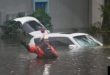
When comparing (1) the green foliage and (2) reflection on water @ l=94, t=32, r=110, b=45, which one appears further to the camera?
(1) the green foliage

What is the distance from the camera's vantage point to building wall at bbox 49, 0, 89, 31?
122ft

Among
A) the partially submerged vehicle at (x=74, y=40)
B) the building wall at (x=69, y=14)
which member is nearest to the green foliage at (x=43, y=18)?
the building wall at (x=69, y=14)

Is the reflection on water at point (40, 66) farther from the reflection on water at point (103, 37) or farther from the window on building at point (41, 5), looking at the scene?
the window on building at point (41, 5)

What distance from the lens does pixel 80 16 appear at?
38406mm

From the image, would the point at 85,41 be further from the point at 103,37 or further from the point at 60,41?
the point at 103,37

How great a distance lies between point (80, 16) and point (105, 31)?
12.0 m

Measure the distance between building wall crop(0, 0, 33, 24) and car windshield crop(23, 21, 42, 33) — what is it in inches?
345

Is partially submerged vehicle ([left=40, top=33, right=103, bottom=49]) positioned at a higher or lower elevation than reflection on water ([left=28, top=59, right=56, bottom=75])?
lower

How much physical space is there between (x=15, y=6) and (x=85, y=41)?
53.9ft

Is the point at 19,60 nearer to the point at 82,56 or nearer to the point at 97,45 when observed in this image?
the point at 82,56

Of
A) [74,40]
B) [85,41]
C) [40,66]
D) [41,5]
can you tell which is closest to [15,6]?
[41,5]

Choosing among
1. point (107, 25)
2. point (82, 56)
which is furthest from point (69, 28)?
point (82, 56)

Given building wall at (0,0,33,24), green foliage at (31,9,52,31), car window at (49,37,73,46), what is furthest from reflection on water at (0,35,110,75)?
building wall at (0,0,33,24)

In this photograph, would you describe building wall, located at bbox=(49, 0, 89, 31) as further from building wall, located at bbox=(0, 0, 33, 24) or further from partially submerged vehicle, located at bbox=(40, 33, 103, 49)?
partially submerged vehicle, located at bbox=(40, 33, 103, 49)
